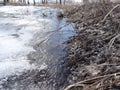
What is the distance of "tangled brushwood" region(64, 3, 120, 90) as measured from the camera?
3.81m

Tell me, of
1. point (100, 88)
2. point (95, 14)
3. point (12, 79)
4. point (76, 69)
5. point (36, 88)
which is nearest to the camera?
point (100, 88)

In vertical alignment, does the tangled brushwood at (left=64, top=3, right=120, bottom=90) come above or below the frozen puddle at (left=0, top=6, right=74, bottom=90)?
above

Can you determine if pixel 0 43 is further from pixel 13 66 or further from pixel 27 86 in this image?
pixel 27 86

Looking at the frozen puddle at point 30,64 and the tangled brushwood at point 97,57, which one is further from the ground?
the tangled brushwood at point 97,57

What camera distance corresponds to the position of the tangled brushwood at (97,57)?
381 centimetres

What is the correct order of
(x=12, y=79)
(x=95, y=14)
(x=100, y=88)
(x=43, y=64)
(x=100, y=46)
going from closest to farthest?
Answer: 1. (x=100, y=88)
2. (x=12, y=79)
3. (x=43, y=64)
4. (x=100, y=46)
5. (x=95, y=14)

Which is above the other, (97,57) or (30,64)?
(97,57)

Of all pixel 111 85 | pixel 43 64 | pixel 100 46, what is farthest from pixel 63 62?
pixel 111 85

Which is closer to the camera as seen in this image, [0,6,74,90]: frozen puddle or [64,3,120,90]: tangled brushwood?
[64,3,120,90]: tangled brushwood

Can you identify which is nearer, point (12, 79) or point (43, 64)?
point (12, 79)

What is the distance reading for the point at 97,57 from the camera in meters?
5.03

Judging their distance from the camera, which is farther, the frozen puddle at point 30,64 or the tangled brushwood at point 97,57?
the frozen puddle at point 30,64

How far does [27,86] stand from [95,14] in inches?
188

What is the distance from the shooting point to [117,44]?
527cm
